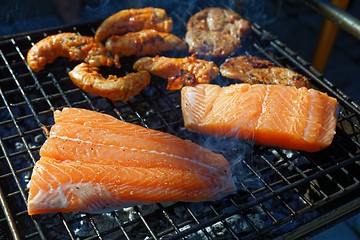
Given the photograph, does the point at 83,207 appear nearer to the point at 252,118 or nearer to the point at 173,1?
the point at 252,118

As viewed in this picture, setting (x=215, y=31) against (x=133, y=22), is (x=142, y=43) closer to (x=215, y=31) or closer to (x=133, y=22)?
(x=133, y=22)

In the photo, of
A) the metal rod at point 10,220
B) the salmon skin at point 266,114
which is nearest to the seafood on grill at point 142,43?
the salmon skin at point 266,114

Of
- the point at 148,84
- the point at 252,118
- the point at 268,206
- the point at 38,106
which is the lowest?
the point at 38,106

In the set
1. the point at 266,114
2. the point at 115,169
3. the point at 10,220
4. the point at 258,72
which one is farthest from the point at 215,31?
the point at 10,220

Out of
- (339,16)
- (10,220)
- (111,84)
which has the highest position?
(339,16)

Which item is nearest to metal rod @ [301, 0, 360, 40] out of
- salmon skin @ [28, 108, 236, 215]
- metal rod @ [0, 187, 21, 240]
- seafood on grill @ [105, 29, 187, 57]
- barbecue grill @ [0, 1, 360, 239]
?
barbecue grill @ [0, 1, 360, 239]

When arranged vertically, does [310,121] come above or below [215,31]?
above

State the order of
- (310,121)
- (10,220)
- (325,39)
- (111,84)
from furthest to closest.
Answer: (325,39), (111,84), (310,121), (10,220)

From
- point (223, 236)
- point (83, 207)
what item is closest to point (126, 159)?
point (83, 207)
